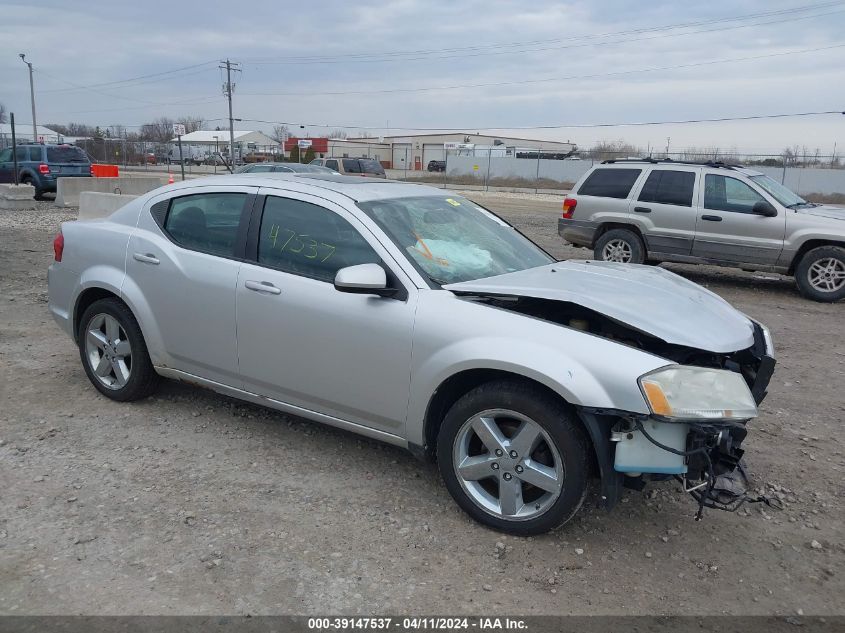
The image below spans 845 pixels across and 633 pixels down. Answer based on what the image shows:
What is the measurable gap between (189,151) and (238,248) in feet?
226

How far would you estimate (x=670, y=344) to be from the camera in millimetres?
3365

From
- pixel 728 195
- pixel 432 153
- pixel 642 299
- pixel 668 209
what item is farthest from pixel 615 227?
pixel 432 153

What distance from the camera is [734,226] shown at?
401 inches

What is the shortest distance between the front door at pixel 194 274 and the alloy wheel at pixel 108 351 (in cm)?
34

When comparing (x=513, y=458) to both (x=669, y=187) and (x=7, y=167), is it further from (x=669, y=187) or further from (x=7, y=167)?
(x=7, y=167)

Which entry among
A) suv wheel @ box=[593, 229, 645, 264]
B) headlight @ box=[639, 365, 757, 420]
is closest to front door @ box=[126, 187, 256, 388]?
headlight @ box=[639, 365, 757, 420]

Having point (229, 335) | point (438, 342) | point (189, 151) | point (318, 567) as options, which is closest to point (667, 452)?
point (438, 342)

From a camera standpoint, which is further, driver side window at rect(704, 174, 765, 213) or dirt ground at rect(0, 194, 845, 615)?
driver side window at rect(704, 174, 765, 213)

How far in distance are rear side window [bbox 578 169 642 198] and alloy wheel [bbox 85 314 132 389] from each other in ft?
27.7

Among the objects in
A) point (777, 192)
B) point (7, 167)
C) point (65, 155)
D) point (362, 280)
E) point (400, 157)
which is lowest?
point (362, 280)

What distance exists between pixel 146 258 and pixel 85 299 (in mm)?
764

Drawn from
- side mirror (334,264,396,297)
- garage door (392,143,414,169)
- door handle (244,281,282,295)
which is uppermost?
garage door (392,143,414,169)

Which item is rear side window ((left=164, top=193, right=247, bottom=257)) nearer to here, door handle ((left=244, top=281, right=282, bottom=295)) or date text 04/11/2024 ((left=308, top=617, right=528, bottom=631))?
door handle ((left=244, top=281, right=282, bottom=295))

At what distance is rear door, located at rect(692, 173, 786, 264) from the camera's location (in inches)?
393
